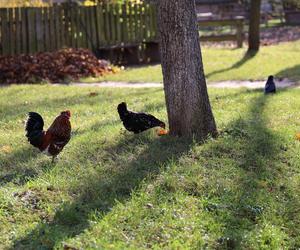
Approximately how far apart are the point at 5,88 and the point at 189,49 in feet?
22.8

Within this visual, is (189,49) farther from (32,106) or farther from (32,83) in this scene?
(32,83)

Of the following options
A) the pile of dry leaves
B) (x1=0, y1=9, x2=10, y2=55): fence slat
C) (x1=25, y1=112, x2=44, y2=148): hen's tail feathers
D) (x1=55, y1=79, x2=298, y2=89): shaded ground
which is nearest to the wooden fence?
(x1=0, y1=9, x2=10, y2=55): fence slat

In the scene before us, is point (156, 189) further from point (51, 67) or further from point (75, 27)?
point (75, 27)

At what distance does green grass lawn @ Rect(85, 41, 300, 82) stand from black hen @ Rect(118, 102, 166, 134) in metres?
6.71

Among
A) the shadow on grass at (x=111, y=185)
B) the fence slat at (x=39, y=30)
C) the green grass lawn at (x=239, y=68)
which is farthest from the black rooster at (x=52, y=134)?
the fence slat at (x=39, y=30)

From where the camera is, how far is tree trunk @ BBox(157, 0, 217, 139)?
6477 millimetres

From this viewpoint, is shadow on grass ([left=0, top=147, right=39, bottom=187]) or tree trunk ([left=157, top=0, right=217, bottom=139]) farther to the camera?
tree trunk ([left=157, top=0, right=217, bottom=139])

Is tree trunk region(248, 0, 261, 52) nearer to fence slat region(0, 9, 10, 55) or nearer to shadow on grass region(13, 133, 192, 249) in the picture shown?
fence slat region(0, 9, 10, 55)

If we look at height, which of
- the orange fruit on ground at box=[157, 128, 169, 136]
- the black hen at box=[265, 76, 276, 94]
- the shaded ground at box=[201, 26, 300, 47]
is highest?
the shaded ground at box=[201, 26, 300, 47]

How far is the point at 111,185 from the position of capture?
18.6ft

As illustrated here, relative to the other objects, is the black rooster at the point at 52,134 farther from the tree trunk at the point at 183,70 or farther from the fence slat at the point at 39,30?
the fence slat at the point at 39,30

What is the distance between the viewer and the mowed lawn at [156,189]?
15.8ft

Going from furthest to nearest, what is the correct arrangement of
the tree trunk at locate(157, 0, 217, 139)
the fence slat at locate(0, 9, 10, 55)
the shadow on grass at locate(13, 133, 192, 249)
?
1. the fence slat at locate(0, 9, 10, 55)
2. the tree trunk at locate(157, 0, 217, 139)
3. the shadow on grass at locate(13, 133, 192, 249)

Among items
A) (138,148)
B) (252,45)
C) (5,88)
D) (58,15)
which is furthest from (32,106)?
(252,45)
